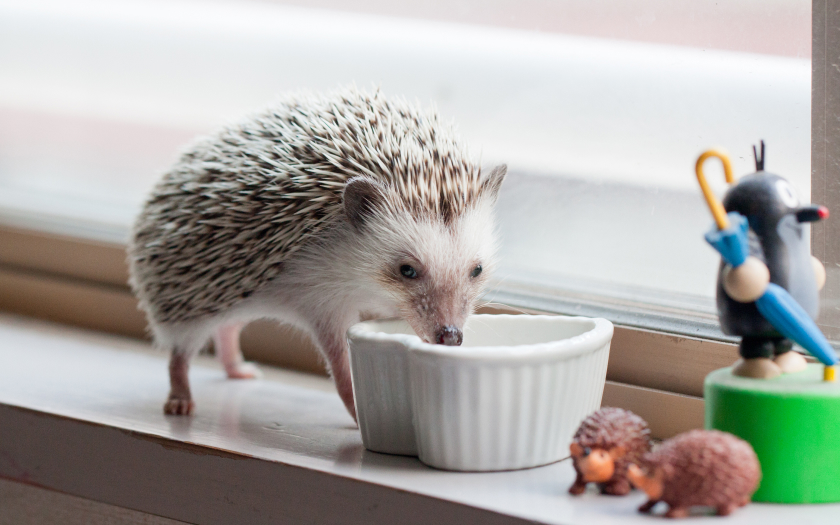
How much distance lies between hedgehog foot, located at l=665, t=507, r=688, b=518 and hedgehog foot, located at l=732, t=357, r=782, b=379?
6.6 inches

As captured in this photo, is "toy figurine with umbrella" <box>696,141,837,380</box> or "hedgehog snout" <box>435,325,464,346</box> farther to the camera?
"hedgehog snout" <box>435,325,464,346</box>

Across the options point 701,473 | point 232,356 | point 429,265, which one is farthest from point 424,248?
point 232,356

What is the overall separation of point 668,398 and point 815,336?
1.22ft

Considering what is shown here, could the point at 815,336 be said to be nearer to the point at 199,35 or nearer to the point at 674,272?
the point at 674,272

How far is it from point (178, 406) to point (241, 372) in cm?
25

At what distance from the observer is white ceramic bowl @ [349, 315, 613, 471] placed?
3.37 ft

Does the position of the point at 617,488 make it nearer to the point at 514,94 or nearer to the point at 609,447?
the point at 609,447

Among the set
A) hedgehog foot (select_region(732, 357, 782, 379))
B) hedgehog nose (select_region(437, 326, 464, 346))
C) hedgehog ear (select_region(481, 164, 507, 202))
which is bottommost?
hedgehog foot (select_region(732, 357, 782, 379))

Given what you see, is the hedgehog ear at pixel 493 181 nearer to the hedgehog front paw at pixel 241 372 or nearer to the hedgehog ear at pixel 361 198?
the hedgehog ear at pixel 361 198

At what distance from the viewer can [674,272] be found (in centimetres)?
138

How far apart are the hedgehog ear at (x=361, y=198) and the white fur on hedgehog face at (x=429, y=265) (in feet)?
0.06

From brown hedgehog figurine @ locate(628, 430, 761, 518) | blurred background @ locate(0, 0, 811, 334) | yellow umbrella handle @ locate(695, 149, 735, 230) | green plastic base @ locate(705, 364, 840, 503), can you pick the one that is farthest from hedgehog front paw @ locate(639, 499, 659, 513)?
blurred background @ locate(0, 0, 811, 334)

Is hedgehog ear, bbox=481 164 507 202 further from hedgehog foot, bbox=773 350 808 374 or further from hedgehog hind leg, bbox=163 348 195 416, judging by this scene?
hedgehog hind leg, bbox=163 348 195 416

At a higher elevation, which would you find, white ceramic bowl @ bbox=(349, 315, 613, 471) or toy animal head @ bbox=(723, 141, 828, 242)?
toy animal head @ bbox=(723, 141, 828, 242)
